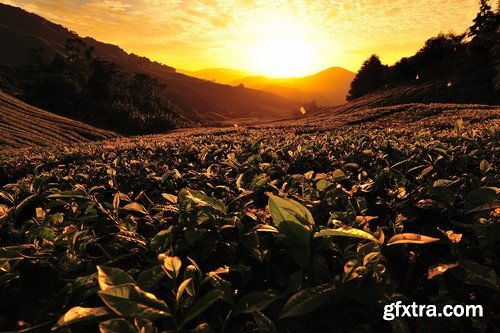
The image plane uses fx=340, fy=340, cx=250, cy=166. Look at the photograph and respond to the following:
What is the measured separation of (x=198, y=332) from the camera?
1.35 m

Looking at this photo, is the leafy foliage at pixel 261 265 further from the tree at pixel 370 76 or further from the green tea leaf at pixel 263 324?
the tree at pixel 370 76

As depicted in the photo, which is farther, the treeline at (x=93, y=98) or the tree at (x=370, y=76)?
the tree at (x=370, y=76)

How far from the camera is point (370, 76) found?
104 meters

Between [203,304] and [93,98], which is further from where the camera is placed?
[93,98]

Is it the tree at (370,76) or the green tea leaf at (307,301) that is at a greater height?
the tree at (370,76)

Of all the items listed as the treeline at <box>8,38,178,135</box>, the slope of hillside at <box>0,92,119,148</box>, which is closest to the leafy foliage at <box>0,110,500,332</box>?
the slope of hillside at <box>0,92,119,148</box>

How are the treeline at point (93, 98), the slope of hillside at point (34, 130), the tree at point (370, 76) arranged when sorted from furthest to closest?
1. the tree at point (370, 76)
2. the treeline at point (93, 98)
3. the slope of hillside at point (34, 130)

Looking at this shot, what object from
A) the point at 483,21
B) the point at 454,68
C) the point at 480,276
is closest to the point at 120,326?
the point at 480,276

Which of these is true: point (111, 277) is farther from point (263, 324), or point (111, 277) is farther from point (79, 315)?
point (263, 324)

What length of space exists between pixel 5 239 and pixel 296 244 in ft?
7.97

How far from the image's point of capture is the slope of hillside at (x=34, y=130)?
127 ft

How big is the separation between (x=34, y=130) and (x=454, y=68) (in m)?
80.0

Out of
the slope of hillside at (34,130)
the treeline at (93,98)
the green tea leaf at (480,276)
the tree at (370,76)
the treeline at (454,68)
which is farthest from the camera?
the tree at (370,76)

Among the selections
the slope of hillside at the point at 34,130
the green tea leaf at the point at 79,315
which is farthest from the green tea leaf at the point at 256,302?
the slope of hillside at the point at 34,130
